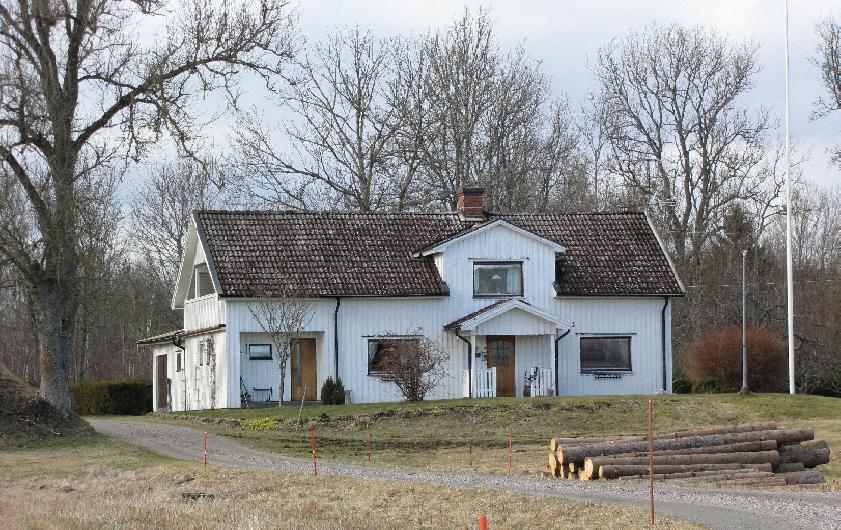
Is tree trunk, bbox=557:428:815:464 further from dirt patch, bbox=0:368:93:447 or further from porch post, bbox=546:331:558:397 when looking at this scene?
porch post, bbox=546:331:558:397

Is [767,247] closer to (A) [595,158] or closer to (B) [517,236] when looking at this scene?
(A) [595,158]

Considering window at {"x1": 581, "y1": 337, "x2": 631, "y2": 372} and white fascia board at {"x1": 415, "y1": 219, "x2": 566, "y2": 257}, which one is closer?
white fascia board at {"x1": 415, "y1": 219, "x2": 566, "y2": 257}

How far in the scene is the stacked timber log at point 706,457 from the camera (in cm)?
2297

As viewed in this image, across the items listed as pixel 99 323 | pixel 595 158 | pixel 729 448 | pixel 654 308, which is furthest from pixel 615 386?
pixel 99 323

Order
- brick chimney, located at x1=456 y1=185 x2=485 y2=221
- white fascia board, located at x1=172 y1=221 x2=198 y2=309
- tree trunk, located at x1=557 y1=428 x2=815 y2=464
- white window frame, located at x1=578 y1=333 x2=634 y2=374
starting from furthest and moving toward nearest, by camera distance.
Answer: brick chimney, located at x1=456 y1=185 x2=485 y2=221, white fascia board, located at x1=172 y1=221 x2=198 y2=309, white window frame, located at x1=578 y1=333 x2=634 y2=374, tree trunk, located at x1=557 y1=428 x2=815 y2=464

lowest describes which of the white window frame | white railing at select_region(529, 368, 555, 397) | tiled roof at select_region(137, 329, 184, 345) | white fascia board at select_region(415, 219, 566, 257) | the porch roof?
white railing at select_region(529, 368, 555, 397)

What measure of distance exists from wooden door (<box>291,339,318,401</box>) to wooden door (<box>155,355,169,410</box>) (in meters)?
9.37

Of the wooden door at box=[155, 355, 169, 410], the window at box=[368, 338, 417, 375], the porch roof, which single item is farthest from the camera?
the wooden door at box=[155, 355, 169, 410]

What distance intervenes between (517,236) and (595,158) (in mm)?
22989

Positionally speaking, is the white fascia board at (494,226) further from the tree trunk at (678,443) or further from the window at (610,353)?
the tree trunk at (678,443)

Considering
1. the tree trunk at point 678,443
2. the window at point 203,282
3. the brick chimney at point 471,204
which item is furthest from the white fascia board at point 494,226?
the tree trunk at point 678,443

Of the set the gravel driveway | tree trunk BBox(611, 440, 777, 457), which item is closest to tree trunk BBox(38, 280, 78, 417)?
the gravel driveway

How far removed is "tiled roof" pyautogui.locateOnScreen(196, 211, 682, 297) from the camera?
40812 millimetres

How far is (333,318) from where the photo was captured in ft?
133
